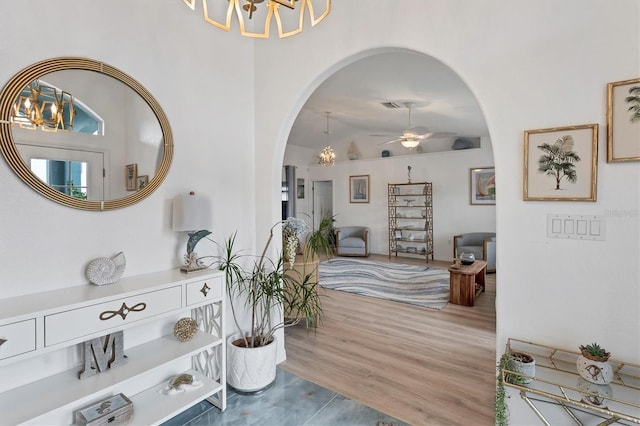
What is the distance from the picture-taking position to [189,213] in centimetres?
212

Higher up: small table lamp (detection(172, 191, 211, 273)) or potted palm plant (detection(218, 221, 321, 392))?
small table lamp (detection(172, 191, 211, 273))

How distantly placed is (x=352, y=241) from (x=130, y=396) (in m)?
6.40

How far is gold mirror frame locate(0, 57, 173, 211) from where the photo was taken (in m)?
1.58

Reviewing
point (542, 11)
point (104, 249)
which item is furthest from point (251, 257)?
point (542, 11)

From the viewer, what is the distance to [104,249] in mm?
1926

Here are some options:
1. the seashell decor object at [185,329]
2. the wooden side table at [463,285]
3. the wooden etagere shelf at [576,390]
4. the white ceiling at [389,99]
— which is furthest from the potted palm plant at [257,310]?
the wooden side table at [463,285]

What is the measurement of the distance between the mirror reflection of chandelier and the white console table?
877 mm

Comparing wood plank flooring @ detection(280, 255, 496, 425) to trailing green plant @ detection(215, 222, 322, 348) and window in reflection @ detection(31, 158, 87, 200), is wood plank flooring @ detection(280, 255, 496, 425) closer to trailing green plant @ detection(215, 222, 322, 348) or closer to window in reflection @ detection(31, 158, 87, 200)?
trailing green plant @ detection(215, 222, 322, 348)

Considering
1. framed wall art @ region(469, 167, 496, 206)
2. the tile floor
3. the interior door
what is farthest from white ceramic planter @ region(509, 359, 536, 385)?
the interior door

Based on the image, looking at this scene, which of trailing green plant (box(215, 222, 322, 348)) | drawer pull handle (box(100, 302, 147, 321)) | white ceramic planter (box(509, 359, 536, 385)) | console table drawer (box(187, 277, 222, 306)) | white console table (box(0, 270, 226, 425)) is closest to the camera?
white console table (box(0, 270, 226, 425))

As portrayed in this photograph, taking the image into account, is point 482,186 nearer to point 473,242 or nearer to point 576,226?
point 473,242

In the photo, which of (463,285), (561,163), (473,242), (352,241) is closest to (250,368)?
(561,163)

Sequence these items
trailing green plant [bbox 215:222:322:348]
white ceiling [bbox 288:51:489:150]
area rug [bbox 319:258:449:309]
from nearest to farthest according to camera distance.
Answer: trailing green plant [bbox 215:222:322:348]
white ceiling [bbox 288:51:489:150]
area rug [bbox 319:258:449:309]

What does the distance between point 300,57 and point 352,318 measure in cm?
287
